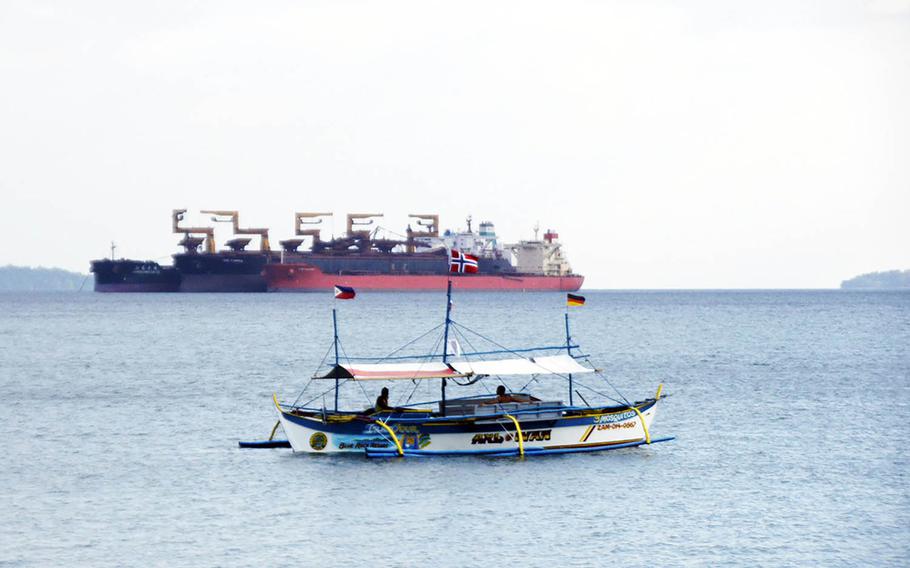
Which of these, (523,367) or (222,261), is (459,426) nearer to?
(523,367)

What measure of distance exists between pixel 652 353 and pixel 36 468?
5012 centimetres

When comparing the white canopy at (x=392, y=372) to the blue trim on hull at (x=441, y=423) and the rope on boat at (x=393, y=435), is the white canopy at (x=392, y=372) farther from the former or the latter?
the rope on boat at (x=393, y=435)

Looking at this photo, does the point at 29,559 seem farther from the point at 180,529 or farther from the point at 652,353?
the point at 652,353

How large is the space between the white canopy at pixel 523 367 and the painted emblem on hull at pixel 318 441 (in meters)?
4.16

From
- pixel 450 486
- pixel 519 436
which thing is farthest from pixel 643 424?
pixel 450 486

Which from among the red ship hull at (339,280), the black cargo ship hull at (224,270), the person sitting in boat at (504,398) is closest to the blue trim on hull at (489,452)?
the person sitting in boat at (504,398)

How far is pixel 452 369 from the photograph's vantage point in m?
35.3

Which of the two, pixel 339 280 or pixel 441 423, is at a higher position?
pixel 339 280

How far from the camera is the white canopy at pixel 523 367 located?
116 ft

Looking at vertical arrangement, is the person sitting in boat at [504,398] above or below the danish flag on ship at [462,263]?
below

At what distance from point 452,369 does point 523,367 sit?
2.65 meters

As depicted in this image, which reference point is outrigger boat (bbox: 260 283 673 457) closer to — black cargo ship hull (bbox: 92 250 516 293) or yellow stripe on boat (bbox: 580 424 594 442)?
yellow stripe on boat (bbox: 580 424 594 442)

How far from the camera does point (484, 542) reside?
25.2m

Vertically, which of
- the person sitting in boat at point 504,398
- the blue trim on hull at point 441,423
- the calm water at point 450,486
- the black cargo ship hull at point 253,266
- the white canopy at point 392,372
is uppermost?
the black cargo ship hull at point 253,266
